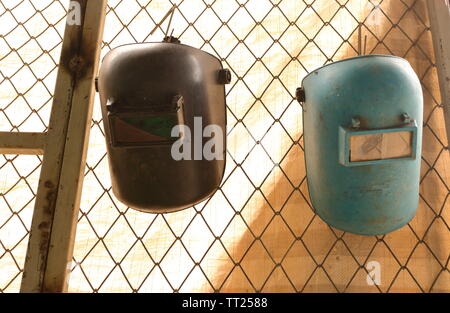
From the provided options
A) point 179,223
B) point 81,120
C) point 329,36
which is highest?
point 329,36

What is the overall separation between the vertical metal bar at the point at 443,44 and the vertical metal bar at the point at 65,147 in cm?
93

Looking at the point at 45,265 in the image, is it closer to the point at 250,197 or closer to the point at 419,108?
the point at 250,197

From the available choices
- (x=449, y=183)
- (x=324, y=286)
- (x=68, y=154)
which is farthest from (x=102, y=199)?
(x=449, y=183)

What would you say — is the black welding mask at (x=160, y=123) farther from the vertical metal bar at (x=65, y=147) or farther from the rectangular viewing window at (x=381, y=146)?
the rectangular viewing window at (x=381, y=146)

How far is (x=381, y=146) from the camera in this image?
2.39 feet

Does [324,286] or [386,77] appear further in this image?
[324,286]

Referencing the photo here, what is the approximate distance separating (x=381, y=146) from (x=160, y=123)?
474mm

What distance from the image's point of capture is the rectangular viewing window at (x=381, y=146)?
726 millimetres

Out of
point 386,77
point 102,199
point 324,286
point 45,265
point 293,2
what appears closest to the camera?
point 45,265

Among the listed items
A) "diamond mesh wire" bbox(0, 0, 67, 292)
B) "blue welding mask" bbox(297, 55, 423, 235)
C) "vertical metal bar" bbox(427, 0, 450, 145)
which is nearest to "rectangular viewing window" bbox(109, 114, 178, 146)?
"blue welding mask" bbox(297, 55, 423, 235)

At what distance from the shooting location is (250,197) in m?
1.14

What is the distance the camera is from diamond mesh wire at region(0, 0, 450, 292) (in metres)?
1.06

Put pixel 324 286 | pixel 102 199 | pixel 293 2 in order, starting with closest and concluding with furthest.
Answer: pixel 324 286, pixel 102 199, pixel 293 2

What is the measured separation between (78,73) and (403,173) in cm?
78
